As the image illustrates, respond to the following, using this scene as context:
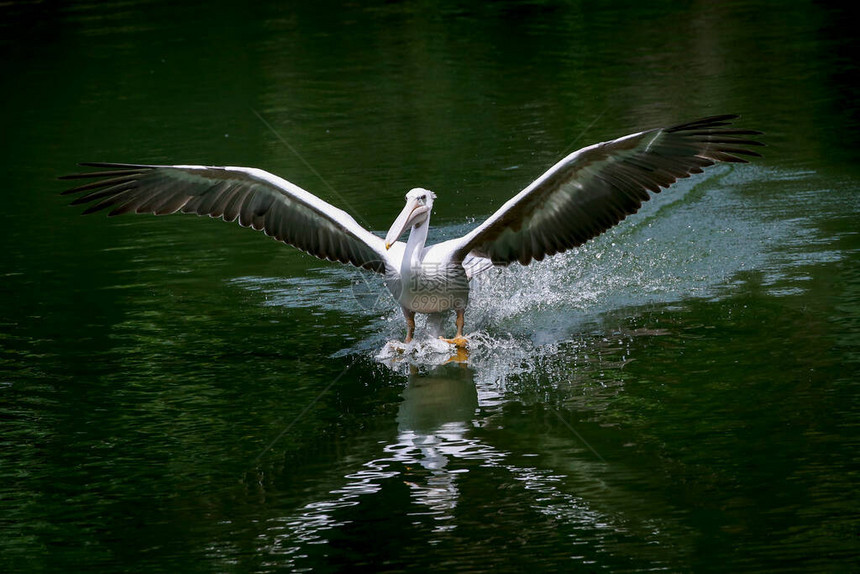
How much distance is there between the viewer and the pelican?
7613 mm

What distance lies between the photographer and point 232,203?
8.55m

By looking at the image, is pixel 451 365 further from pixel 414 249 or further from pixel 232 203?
pixel 232 203

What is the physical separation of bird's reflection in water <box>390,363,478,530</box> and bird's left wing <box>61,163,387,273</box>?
99cm

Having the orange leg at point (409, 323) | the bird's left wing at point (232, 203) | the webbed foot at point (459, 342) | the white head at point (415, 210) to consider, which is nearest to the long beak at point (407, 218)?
the white head at point (415, 210)

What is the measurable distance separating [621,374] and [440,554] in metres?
2.38

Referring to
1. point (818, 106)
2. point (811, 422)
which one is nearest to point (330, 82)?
point (818, 106)

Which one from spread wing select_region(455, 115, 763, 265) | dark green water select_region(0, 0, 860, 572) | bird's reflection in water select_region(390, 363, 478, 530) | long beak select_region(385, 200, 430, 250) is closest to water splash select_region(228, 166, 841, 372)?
dark green water select_region(0, 0, 860, 572)

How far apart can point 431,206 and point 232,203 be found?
1251 millimetres

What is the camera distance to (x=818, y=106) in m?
13.8

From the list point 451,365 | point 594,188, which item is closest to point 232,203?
point 451,365

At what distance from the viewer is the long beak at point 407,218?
309 inches

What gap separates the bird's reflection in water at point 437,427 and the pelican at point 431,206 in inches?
21.7

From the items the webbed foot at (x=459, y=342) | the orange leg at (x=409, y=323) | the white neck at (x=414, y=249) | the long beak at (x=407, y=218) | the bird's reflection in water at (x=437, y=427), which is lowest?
the bird's reflection in water at (x=437, y=427)

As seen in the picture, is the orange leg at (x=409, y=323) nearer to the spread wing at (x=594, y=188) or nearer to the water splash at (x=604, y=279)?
the water splash at (x=604, y=279)
